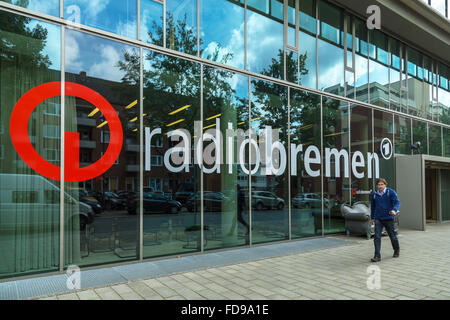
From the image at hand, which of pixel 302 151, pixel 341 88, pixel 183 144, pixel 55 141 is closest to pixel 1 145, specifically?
pixel 55 141

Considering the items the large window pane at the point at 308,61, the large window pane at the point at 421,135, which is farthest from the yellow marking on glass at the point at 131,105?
the large window pane at the point at 421,135

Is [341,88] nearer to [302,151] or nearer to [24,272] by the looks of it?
[302,151]

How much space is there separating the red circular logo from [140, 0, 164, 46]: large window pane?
1.97 meters

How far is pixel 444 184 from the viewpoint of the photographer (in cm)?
1584

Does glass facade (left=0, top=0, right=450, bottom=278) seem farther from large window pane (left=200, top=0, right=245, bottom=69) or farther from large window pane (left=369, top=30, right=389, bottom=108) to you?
large window pane (left=369, top=30, right=389, bottom=108)

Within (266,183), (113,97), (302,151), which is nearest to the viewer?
(113,97)

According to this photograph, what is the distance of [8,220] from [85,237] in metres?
1.37

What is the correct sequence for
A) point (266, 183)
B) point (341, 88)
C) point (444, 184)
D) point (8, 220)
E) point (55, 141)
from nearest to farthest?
point (8, 220)
point (55, 141)
point (266, 183)
point (341, 88)
point (444, 184)

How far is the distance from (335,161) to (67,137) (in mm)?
8494

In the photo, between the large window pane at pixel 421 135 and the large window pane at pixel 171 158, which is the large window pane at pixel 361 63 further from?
the large window pane at pixel 171 158

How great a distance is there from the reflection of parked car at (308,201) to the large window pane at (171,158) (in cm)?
334

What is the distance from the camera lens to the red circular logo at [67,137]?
586 cm

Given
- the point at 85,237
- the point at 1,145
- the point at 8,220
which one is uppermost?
the point at 1,145
